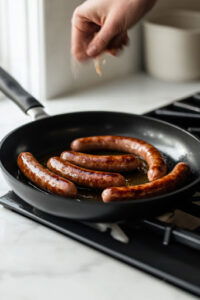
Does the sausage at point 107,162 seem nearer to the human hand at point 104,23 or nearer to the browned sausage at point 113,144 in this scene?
the browned sausage at point 113,144

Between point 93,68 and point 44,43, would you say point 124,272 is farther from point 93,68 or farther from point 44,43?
point 93,68

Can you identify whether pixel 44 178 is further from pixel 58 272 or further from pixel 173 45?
pixel 173 45

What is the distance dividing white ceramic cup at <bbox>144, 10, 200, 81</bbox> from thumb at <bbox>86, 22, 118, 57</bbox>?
0.71 metres

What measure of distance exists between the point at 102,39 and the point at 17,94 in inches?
11.4

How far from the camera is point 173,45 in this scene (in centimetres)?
210

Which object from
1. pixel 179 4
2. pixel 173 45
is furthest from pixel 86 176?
pixel 179 4

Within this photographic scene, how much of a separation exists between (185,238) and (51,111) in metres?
0.90

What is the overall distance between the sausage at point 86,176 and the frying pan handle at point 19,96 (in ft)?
0.82

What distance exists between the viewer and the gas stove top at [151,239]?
1.04 metres

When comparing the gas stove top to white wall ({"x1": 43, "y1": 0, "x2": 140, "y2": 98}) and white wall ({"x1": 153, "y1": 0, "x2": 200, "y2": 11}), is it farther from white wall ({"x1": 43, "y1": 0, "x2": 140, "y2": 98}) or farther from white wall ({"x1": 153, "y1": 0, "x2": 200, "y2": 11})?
white wall ({"x1": 153, "y1": 0, "x2": 200, "y2": 11})

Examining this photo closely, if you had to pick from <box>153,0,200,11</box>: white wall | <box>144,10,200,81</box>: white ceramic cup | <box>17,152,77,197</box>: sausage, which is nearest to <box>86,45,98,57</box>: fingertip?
<box>17,152,77,197</box>: sausage

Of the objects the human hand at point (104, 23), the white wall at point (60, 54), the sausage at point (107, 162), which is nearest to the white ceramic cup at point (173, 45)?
the white wall at point (60, 54)

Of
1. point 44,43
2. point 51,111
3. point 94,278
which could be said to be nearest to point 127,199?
point 94,278

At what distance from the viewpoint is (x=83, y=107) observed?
1925mm
